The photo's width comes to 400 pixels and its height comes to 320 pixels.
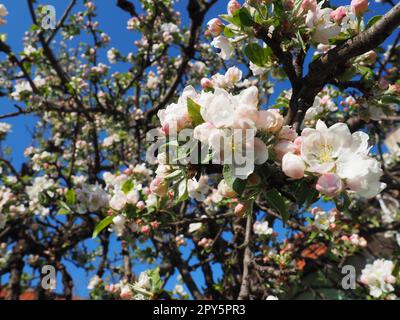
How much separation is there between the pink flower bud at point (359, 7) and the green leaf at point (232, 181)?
0.91 meters

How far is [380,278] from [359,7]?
207 centimetres

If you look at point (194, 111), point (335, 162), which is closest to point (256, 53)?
point (194, 111)

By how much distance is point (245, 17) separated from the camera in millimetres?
1290

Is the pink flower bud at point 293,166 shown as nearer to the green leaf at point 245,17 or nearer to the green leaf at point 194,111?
the green leaf at point 194,111

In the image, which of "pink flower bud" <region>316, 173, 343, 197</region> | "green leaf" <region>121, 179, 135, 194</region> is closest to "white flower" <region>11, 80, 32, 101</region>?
"green leaf" <region>121, 179, 135, 194</region>

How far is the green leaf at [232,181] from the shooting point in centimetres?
95

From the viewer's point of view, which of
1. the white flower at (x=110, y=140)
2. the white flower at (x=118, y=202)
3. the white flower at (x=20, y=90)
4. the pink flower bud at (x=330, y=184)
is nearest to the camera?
the pink flower bud at (x=330, y=184)

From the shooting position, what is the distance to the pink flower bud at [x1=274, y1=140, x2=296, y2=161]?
38.6 inches

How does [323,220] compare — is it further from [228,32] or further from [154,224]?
[228,32]

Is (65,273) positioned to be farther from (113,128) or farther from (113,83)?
(113,83)

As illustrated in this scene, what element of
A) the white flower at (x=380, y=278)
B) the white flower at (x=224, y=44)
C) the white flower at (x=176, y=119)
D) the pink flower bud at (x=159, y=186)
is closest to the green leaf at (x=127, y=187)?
the pink flower bud at (x=159, y=186)

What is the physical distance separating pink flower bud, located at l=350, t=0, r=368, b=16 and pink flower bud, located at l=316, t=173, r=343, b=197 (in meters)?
0.83

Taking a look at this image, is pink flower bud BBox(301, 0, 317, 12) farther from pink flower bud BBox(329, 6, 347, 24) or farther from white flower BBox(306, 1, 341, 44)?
pink flower bud BBox(329, 6, 347, 24)
